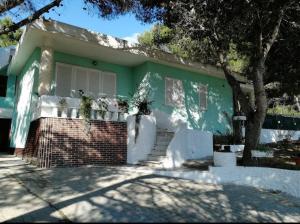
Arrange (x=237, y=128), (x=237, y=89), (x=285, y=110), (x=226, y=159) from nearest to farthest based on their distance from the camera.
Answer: (x=226, y=159), (x=237, y=89), (x=237, y=128), (x=285, y=110)

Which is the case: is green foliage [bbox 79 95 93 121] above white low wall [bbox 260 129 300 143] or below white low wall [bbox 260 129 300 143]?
above

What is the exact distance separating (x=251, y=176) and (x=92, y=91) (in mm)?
8274

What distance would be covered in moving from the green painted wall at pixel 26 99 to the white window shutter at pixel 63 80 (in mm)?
873

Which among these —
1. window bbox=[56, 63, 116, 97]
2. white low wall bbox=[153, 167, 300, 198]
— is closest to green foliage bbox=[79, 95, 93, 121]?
white low wall bbox=[153, 167, 300, 198]

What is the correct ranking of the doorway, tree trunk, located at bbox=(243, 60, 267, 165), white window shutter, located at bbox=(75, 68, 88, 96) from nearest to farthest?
tree trunk, located at bbox=(243, 60, 267, 165) < white window shutter, located at bbox=(75, 68, 88, 96) < the doorway

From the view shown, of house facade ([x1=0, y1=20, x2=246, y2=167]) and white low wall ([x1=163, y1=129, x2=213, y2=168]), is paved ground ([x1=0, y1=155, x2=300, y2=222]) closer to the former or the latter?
house facade ([x1=0, y1=20, x2=246, y2=167])

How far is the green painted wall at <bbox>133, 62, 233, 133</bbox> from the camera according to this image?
16.2 metres

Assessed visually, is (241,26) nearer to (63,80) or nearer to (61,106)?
(61,106)

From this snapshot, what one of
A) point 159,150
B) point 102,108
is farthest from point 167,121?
point 102,108

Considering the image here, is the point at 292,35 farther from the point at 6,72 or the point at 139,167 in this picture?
the point at 6,72

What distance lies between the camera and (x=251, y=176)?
1030cm

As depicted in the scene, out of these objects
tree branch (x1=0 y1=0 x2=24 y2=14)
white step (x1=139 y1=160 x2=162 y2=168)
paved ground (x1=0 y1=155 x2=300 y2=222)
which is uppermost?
tree branch (x1=0 y1=0 x2=24 y2=14)

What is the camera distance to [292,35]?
13453mm

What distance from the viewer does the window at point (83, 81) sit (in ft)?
47.8
